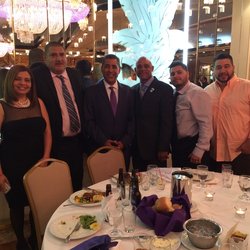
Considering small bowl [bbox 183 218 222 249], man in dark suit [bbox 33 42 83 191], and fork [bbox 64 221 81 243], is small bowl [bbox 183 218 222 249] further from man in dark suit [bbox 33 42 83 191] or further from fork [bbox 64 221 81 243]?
man in dark suit [bbox 33 42 83 191]

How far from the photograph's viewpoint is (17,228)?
8.00ft

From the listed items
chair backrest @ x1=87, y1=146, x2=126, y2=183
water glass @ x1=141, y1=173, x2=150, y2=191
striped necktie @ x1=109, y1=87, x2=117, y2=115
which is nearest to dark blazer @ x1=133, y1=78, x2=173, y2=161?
striped necktie @ x1=109, y1=87, x2=117, y2=115

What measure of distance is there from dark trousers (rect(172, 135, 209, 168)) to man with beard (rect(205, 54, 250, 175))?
0.71 feet

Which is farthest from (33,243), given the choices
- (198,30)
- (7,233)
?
(198,30)

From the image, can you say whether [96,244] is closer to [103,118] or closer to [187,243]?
[187,243]

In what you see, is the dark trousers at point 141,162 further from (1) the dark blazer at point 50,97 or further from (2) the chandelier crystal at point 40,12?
(2) the chandelier crystal at point 40,12

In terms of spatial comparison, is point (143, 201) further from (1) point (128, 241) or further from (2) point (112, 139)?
(2) point (112, 139)

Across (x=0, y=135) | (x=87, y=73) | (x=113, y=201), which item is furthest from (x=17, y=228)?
(x=87, y=73)

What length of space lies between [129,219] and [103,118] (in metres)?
1.41

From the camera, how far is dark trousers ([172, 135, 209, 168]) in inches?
115

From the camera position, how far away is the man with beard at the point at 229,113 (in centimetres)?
291

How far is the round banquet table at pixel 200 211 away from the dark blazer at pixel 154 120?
771mm

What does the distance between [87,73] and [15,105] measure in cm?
134

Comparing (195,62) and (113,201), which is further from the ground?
(195,62)
